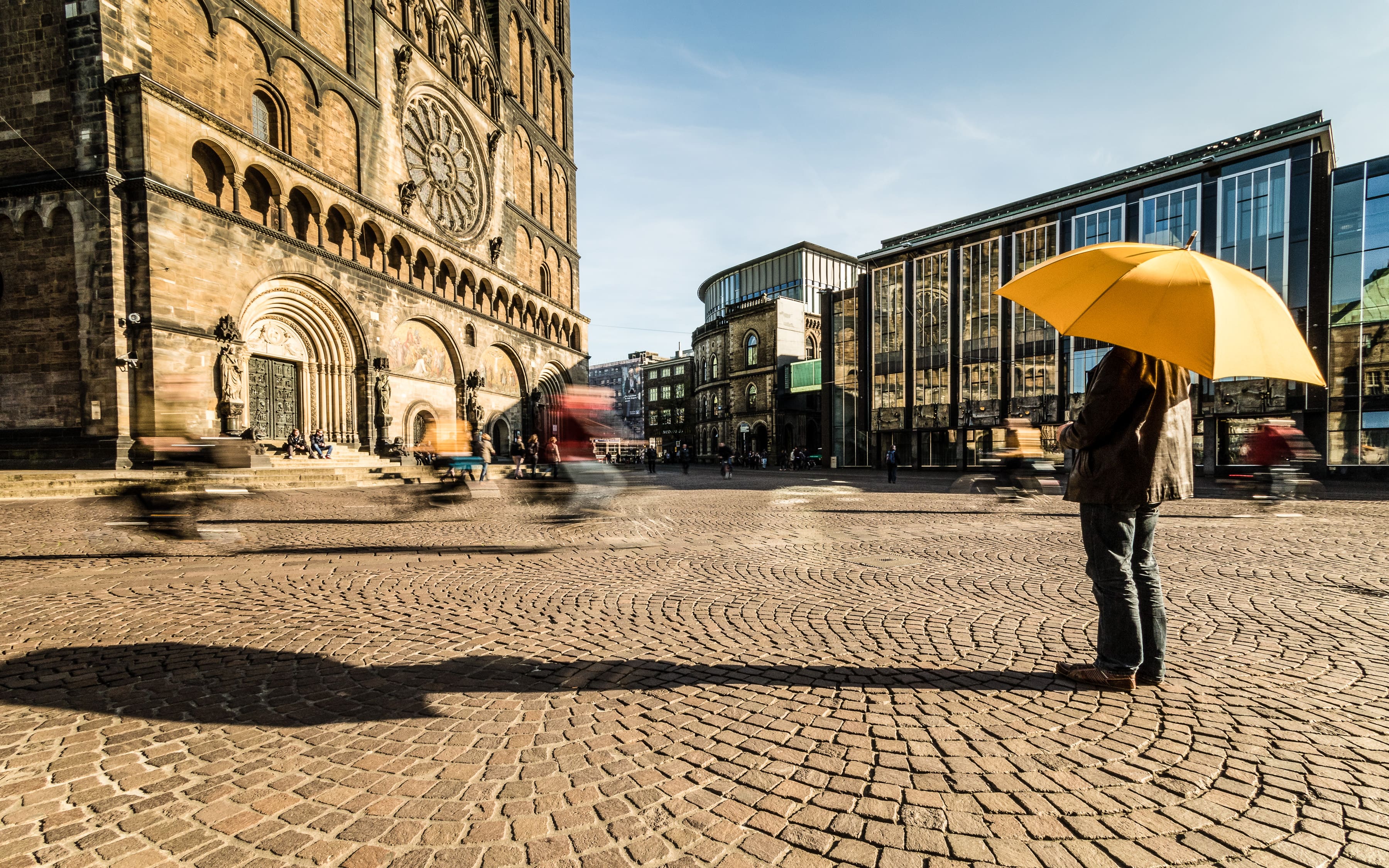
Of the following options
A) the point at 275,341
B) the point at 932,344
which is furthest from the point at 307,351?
the point at 932,344

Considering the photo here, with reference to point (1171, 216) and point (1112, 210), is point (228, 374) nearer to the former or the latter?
point (1112, 210)

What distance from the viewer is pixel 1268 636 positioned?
4043 mm

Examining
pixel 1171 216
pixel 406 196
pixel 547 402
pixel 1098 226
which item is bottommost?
pixel 547 402

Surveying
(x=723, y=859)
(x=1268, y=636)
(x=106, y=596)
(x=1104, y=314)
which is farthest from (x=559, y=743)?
(x=106, y=596)

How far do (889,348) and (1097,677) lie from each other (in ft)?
121

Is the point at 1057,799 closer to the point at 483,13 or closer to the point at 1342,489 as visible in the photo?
the point at 1342,489

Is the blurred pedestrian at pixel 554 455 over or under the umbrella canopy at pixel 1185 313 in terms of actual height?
under

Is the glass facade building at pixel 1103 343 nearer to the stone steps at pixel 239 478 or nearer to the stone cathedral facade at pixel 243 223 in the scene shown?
the stone steps at pixel 239 478

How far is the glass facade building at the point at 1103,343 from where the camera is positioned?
23.6 m

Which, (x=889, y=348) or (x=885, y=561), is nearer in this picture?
(x=885, y=561)

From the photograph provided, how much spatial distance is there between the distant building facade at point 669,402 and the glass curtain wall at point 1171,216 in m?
58.9

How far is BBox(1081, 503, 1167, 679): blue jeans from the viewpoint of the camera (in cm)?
313

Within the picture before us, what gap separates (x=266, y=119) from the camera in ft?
72.9

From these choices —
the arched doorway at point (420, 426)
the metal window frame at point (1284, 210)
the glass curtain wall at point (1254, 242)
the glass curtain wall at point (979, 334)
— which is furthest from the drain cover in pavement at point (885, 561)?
the glass curtain wall at point (979, 334)
